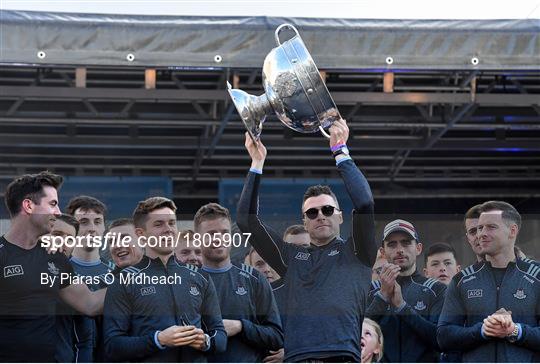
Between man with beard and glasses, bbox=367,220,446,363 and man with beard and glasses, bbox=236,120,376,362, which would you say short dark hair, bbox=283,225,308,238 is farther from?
man with beard and glasses, bbox=367,220,446,363

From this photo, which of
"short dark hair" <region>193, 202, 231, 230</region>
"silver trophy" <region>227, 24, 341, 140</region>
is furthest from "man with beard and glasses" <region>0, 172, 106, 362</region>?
"silver trophy" <region>227, 24, 341, 140</region>

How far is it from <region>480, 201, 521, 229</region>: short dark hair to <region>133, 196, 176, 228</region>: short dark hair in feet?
4.05

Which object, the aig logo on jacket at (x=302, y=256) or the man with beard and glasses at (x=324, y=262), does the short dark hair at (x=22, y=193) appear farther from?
the aig logo on jacket at (x=302, y=256)

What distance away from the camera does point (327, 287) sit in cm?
452

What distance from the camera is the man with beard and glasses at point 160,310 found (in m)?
4.43

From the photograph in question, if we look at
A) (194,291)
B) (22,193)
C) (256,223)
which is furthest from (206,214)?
(22,193)

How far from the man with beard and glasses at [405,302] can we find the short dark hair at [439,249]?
45 millimetres

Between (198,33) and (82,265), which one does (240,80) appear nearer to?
(198,33)

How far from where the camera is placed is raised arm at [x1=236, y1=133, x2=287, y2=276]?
14.8 feet

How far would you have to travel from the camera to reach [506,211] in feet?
15.3

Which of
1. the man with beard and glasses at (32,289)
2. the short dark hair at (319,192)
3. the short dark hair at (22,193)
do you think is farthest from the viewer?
the short dark hair at (319,192)

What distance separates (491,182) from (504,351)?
1326 mm

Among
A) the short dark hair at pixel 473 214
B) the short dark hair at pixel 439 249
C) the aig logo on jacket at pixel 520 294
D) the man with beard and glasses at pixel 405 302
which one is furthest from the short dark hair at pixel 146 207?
the aig logo on jacket at pixel 520 294

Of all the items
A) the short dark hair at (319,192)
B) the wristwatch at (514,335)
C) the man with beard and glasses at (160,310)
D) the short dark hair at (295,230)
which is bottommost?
the wristwatch at (514,335)
